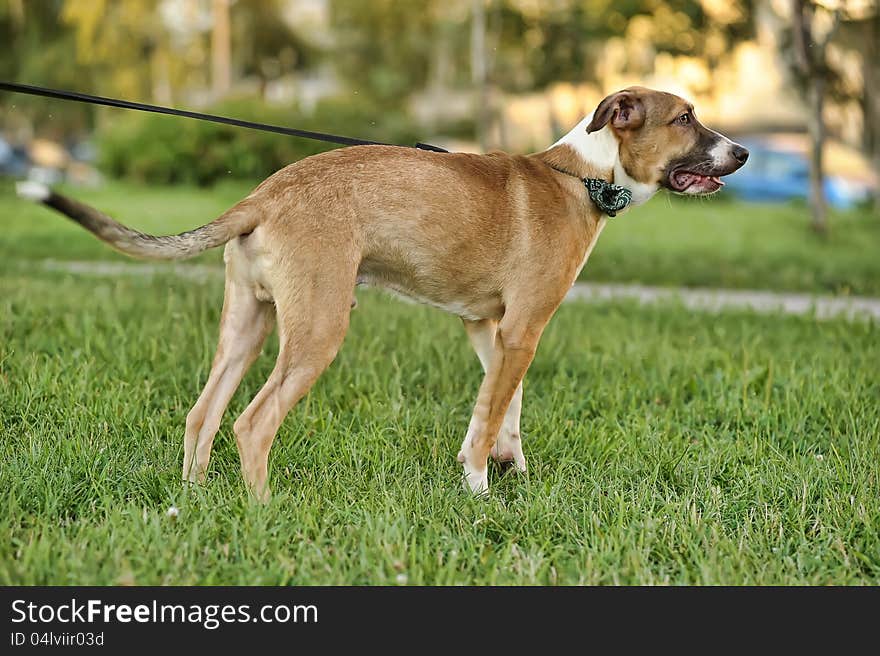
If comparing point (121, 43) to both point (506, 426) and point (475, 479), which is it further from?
point (475, 479)

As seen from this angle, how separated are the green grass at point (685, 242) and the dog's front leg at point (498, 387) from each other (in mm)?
3103

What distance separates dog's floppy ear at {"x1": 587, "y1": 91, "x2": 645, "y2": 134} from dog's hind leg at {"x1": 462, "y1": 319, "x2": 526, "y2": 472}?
107 centimetres

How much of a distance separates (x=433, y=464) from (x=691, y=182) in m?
1.79

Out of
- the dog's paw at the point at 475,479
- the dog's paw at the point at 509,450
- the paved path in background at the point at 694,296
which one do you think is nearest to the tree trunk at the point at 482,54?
the paved path in background at the point at 694,296

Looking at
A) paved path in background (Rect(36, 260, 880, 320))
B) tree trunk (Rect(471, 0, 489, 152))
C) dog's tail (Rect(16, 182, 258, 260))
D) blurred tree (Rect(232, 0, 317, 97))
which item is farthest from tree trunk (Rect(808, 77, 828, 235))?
blurred tree (Rect(232, 0, 317, 97))

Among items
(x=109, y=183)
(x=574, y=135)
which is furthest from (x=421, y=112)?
(x=574, y=135)

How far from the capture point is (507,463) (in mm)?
4957

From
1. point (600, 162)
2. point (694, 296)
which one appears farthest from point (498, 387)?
point (694, 296)

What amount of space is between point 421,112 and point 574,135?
130 ft

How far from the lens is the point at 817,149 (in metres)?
15.0

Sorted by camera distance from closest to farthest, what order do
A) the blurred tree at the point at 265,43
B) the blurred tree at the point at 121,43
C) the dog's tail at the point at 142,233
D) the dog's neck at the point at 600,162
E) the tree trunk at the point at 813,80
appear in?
the dog's tail at the point at 142,233 → the dog's neck at the point at 600,162 → the tree trunk at the point at 813,80 → the blurred tree at the point at 121,43 → the blurred tree at the point at 265,43

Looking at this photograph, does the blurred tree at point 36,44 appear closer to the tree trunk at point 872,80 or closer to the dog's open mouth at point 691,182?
the tree trunk at point 872,80

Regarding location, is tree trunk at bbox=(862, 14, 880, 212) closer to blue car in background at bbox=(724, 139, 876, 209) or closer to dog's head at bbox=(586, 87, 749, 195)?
blue car in background at bbox=(724, 139, 876, 209)

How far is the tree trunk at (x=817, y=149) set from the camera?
48.4ft
